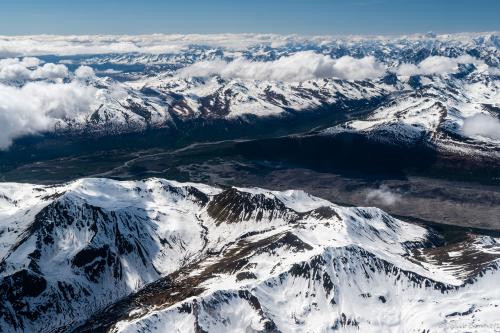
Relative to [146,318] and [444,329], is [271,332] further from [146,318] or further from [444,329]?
[444,329]

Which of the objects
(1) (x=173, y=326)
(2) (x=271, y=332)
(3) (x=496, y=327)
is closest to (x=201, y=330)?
(1) (x=173, y=326)

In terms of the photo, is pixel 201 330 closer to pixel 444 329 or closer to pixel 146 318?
pixel 146 318

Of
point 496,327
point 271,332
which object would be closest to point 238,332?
Answer: point 271,332

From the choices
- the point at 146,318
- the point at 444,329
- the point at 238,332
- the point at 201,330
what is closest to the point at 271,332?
the point at 238,332

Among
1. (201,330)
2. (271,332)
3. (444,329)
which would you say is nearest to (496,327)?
(444,329)

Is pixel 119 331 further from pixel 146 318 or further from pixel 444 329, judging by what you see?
pixel 444 329

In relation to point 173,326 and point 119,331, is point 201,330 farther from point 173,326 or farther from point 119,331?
point 119,331
